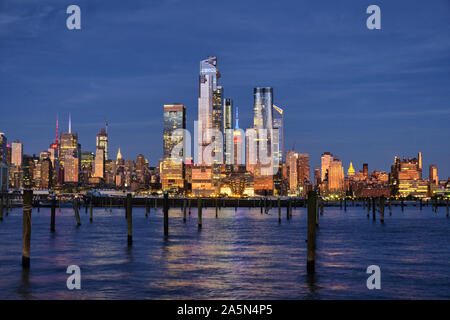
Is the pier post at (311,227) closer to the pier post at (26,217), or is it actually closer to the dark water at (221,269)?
the dark water at (221,269)

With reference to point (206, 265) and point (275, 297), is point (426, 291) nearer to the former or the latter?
point (275, 297)

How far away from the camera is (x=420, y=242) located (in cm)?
5062

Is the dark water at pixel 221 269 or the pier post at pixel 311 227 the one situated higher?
the pier post at pixel 311 227

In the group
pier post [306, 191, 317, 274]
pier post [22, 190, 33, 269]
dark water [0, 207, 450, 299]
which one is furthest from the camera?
pier post [22, 190, 33, 269]

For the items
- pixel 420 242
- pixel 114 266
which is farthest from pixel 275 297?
pixel 420 242

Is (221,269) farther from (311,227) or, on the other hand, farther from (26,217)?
(26,217)

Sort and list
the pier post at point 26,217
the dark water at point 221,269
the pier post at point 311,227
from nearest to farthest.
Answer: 1. the dark water at point 221,269
2. the pier post at point 311,227
3. the pier post at point 26,217

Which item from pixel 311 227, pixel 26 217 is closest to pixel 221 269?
pixel 311 227

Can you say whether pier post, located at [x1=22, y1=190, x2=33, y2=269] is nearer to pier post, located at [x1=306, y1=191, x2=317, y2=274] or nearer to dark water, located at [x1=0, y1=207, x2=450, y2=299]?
dark water, located at [x1=0, y1=207, x2=450, y2=299]

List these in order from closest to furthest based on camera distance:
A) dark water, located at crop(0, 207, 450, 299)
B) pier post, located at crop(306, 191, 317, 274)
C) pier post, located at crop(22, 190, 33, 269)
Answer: dark water, located at crop(0, 207, 450, 299) → pier post, located at crop(306, 191, 317, 274) → pier post, located at crop(22, 190, 33, 269)

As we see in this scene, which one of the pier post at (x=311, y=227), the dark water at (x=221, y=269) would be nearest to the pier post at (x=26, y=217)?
the dark water at (x=221, y=269)

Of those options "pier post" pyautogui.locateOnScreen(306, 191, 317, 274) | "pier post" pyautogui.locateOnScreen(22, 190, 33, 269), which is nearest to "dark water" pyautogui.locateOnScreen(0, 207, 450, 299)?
"pier post" pyautogui.locateOnScreen(306, 191, 317, 274)

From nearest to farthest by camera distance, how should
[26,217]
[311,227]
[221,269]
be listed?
[311,227]
[26,217]
[221,269]
